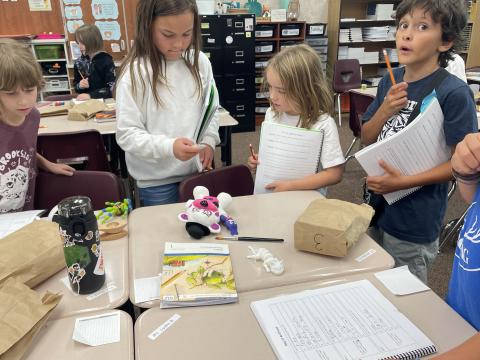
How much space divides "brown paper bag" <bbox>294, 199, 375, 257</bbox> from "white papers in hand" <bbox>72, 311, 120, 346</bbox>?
0.49m

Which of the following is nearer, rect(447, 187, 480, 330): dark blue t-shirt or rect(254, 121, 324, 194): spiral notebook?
rect(447, 187, 480, 330): dark blue t-shirt

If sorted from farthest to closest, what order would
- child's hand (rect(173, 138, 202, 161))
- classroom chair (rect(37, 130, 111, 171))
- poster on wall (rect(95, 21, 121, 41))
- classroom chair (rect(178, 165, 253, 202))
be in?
poster on wall (rect(95, 21, 121, 41)) < classroom chair (rect(37, 130, 111, 171)) < classroom chair (rect(178, 165, 253, 202)) < child's hand (rect(173, 138, 202, 161))

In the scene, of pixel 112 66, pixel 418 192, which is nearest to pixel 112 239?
pixel 418 192

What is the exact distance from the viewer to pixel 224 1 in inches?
201

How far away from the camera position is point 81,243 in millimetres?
832

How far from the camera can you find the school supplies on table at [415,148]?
118cm

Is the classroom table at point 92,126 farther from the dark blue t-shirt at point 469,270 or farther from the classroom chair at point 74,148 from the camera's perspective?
the dark blue t-shirt at point 469,270

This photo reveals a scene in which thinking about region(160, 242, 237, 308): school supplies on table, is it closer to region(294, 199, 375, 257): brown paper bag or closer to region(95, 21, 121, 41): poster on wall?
region(294, 199, 375, 257): brown paper bag

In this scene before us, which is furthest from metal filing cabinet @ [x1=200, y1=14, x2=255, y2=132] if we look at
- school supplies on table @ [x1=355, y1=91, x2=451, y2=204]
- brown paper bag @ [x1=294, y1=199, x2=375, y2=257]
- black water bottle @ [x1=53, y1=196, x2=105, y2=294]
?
black water bottle @ [x1=53, y1=196, x2=105, y2=294]

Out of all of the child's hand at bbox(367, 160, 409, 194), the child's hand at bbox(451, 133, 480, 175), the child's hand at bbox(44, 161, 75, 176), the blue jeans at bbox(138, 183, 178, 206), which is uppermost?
the child's hand at bbox(451, 133, 480, 175)

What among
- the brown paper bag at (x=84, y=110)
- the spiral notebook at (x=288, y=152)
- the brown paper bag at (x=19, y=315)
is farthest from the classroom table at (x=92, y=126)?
the brown paper bag at (x=19, y=315)

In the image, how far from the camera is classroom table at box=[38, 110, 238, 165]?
2.52 metres

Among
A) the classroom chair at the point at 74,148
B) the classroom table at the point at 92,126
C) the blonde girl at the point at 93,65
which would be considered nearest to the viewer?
the classroom chair at the point at 74,148

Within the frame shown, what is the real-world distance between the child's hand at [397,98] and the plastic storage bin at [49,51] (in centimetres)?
454
